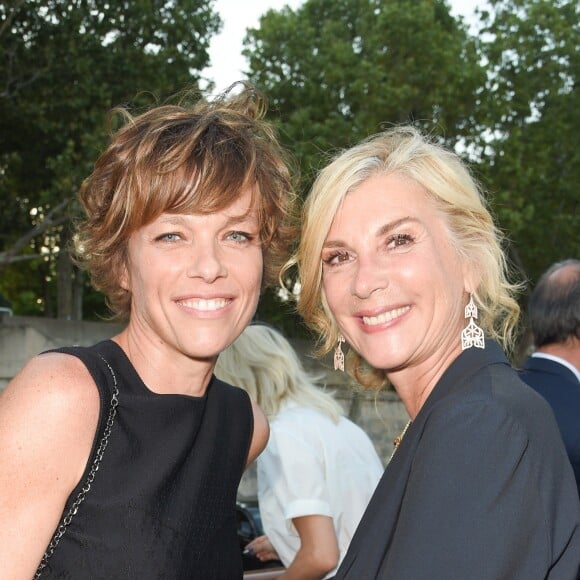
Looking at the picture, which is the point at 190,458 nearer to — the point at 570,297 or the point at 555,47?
the point at 570,297

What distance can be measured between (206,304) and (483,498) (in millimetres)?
1153

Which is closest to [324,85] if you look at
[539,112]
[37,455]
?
[539,112]

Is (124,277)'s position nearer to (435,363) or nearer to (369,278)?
(369,278)

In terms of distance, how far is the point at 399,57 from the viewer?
20250mm

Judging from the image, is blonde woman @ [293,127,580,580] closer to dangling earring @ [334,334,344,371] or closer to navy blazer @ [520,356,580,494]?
dangling earring @ [334,334,344,371]

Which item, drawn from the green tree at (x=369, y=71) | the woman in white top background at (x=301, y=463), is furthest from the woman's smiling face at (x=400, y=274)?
the green tree at (x=369, y=71)

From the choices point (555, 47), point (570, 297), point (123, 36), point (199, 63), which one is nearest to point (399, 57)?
point (555, 47)

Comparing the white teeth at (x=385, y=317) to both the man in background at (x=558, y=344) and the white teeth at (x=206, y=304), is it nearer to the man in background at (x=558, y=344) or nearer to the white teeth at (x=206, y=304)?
the white teeth at (x=206, y=304)

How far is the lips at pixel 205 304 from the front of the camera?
8.25ft

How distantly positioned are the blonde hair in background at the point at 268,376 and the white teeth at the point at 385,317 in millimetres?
1775

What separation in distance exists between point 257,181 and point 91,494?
110cm

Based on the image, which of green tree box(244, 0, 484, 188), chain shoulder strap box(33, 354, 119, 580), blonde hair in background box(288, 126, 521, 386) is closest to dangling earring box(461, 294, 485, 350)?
blonde hair in background box(288, 126, 521, 386)

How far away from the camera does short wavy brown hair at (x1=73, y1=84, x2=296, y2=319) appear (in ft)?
8.04

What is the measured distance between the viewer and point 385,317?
7.80 feet
